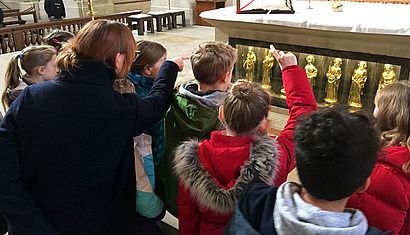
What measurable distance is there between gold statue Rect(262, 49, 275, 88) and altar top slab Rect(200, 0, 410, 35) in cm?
52

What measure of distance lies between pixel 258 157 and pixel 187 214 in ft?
1.41

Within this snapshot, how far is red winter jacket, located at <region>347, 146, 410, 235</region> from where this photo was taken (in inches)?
53.9

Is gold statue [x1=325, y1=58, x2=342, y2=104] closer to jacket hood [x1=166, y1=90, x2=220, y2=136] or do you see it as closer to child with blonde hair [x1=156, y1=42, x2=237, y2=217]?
child with blonde hair [x1=156, y1=42, x2=237, y2=217]

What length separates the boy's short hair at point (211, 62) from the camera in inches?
69.2

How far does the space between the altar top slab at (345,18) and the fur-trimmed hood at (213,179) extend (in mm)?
2335

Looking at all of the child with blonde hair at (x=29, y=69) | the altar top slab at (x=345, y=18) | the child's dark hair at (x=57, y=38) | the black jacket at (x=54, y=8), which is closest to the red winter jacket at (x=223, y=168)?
the child with blonde hair at (x=29, y=69)

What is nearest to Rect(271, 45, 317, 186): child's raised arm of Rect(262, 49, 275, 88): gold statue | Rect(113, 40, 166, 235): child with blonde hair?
Rect(113, 40, 166, 235): child with blonde hair

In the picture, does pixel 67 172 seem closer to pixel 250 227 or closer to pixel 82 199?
pixel 82 199

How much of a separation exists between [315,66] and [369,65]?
552 millimetres

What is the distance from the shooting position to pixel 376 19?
3348 mm

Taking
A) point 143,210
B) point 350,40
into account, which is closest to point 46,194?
point 143,210

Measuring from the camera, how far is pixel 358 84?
3.67 metres

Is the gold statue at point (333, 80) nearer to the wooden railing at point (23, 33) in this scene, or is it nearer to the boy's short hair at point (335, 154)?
the boy's short hair at point (335, 154)

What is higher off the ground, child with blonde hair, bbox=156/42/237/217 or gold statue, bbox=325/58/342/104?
child with blonde hair, bbox=156/42/237/217
